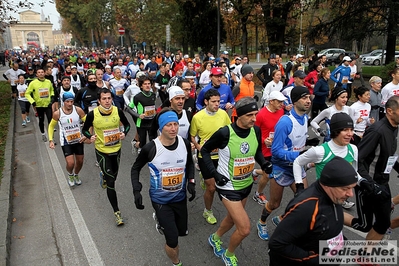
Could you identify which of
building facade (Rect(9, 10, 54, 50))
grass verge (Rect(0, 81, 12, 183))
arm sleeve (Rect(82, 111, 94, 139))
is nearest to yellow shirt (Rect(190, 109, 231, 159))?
arm sleeve (Rect(82, 111, 94, 139))

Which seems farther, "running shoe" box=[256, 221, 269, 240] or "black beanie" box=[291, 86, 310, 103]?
"running shoe" box=[256, 221, 269, 240]

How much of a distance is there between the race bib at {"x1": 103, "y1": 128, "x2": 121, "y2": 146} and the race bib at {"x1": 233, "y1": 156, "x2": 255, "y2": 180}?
7.74ft

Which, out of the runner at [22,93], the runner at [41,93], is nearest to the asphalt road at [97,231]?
the runner at [41,93]

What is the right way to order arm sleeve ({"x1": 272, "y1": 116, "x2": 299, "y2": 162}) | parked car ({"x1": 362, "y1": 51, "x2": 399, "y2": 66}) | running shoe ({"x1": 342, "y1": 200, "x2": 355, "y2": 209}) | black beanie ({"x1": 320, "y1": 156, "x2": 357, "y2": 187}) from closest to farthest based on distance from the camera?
black beanie ({"x1": 320, "y1": 156, "x2": 357, "y2": 187}) < arm sleeve ({"x1": 272, "y1": 116, "x2": 299, "y2": 162}) < running shoe ({"x1": 342, "y1": 200, "x2": 355, "y2": 209}) < parked car ({"x1": 362, "y1": 51, "x2": 399, "y2": 66})

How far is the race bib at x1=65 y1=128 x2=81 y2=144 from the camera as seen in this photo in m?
5.93

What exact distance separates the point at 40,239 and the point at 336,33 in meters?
20.7

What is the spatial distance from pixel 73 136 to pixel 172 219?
324 cm

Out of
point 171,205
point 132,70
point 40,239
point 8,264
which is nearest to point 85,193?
point 40,239

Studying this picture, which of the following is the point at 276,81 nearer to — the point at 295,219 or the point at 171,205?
the point at 171,205

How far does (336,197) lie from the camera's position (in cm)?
227

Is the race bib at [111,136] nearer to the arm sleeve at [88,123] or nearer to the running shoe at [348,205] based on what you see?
the arm sleeve at [88,123]

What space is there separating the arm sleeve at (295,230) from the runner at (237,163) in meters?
1.15

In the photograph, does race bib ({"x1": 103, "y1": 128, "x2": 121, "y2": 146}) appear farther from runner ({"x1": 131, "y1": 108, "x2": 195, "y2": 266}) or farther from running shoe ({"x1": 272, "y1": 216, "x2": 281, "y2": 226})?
running shoe ({"x1": 272, "y1": 216, "x2": 281, "y2": 226})

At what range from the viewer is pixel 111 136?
5.19 m
